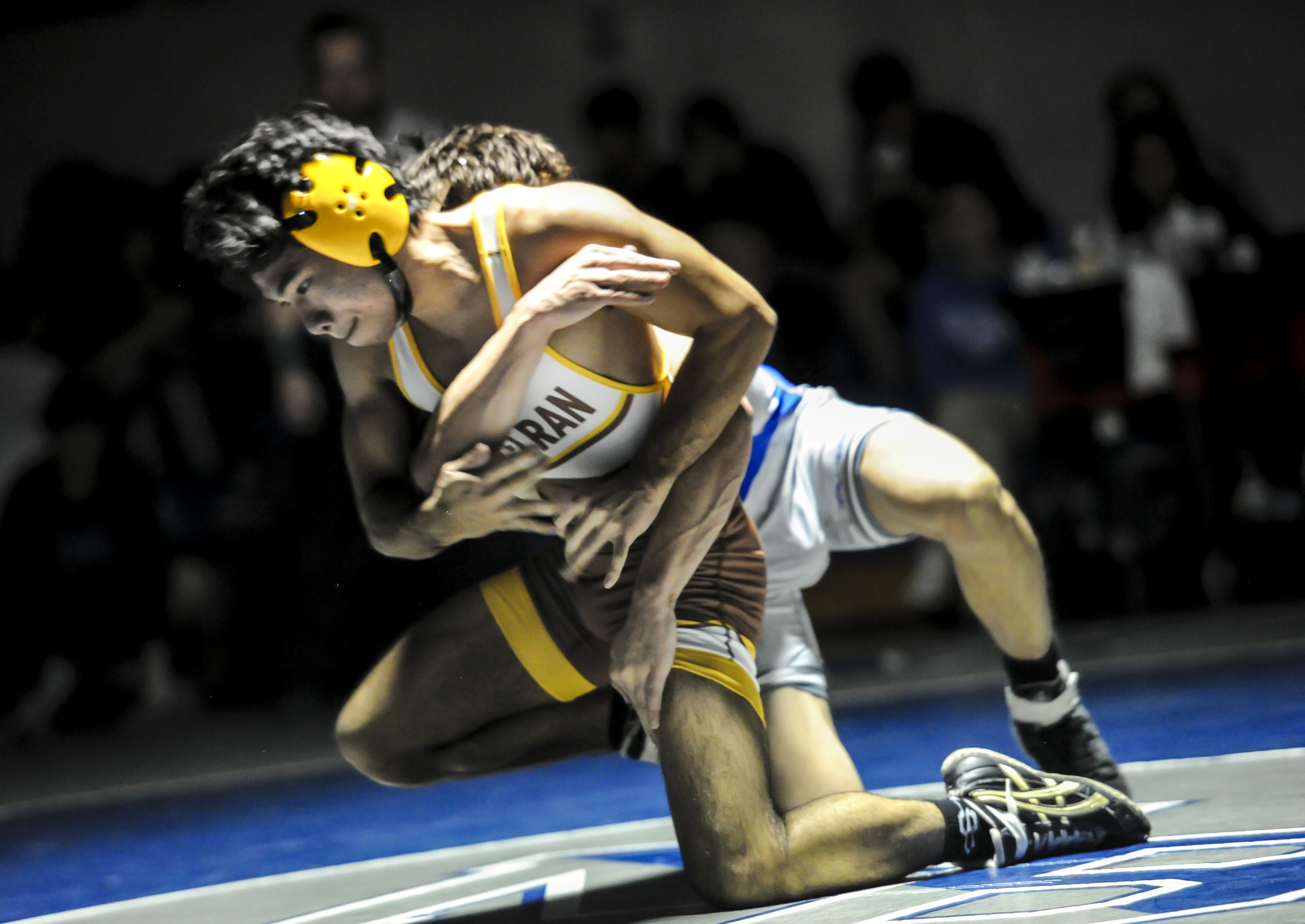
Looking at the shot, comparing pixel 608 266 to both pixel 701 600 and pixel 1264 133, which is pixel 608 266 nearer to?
pixel 701 600

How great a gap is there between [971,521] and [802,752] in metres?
0.53

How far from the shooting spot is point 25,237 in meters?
6.30

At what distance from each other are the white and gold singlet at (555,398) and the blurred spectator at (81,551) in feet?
12.0

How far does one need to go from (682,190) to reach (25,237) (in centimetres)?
289

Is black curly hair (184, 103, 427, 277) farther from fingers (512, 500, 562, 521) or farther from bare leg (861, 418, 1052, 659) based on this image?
bare leg (861, 418, 1052, 659)

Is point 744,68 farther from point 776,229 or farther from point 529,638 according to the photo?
point 529,638

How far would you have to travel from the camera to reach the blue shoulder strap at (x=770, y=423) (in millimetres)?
2867

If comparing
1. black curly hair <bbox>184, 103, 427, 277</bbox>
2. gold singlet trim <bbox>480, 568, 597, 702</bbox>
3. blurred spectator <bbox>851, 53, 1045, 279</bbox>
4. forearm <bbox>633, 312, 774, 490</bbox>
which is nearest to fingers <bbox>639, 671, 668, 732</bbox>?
gold singlet trim <bbox>480, 568, 597, 702</bbox>

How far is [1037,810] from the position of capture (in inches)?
95.2

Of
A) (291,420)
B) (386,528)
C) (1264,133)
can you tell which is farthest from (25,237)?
Result: (1264,133)

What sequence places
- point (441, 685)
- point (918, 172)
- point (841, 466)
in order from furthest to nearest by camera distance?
point (918, 172), point (841, 466), point (441, 685)

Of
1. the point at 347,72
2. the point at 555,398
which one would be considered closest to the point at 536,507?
the point at 555,398

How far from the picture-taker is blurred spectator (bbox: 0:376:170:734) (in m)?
5.76

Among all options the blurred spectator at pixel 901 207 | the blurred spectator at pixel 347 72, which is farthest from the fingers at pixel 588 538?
the blurred spectator at pixel 901 207
